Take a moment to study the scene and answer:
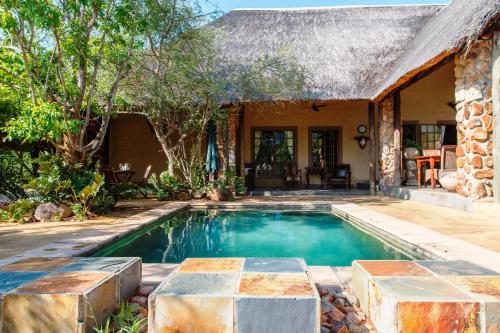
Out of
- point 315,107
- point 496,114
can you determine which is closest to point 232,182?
point 315,107

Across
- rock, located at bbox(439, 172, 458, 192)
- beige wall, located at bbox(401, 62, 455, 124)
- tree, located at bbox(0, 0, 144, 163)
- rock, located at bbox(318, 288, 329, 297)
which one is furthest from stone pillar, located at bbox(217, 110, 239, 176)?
rock, located at bbox(318, 288, 329, 297)

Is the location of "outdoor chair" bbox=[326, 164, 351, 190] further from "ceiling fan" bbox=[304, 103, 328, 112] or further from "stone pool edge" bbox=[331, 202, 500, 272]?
"stone pool edge" bbox=[331, 202, 500, 272]

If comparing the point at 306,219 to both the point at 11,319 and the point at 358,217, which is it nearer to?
the point at 358,217

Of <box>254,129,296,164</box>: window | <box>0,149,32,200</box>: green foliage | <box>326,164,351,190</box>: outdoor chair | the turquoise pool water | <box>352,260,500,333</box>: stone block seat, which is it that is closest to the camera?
<box>352,260,500,333</box>: stone block seat

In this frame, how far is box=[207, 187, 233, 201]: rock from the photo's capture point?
24.0 ft

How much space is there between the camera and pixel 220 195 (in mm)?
7312

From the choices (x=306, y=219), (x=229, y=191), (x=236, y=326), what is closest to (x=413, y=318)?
(x=236, y=326)

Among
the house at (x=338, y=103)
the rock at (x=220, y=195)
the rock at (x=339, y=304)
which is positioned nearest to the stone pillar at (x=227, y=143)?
the house at (x=338, y=103)

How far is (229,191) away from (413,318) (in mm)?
6317

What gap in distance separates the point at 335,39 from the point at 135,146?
6.82 metres

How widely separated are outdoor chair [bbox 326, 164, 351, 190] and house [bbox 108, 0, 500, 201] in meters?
0.53

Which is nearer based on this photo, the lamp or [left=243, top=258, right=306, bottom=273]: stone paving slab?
[left=243, top=258, right=306, bottom=273]: stone paving slab

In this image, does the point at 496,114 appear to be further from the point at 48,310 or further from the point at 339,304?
the point at 48,310

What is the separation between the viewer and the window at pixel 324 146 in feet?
35.4
